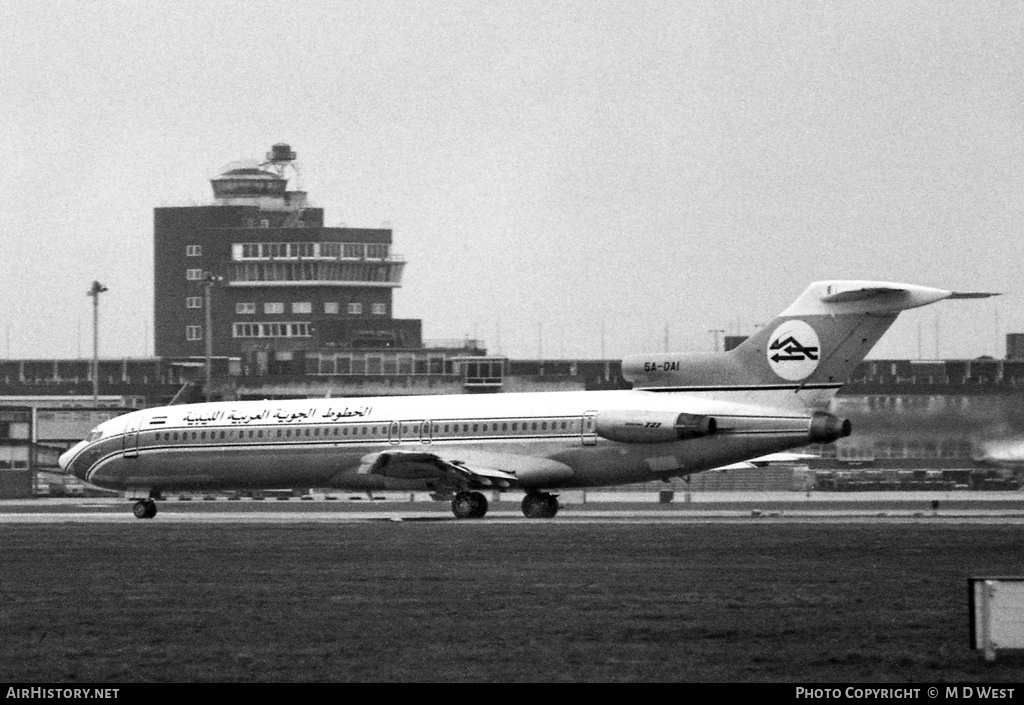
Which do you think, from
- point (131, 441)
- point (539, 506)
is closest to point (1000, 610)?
point (539, 506)

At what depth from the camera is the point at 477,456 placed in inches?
2350

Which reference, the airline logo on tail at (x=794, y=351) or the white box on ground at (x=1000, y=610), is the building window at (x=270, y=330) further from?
the white box on ground at (x=1000, y=610)

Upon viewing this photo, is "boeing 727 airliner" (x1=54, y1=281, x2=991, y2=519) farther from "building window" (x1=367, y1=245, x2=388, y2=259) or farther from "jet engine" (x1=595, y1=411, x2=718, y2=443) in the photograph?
"building window" (x1=367, y1=245, x2=388, y2=259)

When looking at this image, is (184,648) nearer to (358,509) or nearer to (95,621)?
(95,621)

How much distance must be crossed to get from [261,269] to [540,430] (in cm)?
12598

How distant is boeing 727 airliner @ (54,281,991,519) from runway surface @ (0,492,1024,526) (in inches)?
53.7

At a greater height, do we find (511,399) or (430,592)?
(511,399)

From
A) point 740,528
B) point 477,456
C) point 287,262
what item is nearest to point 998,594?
point 740,528

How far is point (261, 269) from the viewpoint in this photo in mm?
181875

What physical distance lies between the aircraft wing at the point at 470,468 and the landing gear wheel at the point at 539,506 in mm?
1392

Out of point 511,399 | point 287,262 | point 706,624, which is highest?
point 287,262

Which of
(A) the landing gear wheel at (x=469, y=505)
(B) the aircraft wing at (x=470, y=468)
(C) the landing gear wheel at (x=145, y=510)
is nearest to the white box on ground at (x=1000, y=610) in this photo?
(B) the aircraft wing at (x=470, y=468)

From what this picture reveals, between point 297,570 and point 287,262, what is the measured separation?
146 meters

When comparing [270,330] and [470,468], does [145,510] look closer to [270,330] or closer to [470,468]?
[470,468]
